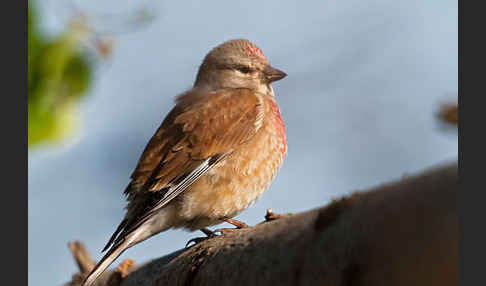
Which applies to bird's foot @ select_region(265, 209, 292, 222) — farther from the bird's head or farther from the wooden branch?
the bird's head

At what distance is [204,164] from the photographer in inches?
147

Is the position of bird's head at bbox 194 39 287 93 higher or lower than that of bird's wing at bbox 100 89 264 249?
higher

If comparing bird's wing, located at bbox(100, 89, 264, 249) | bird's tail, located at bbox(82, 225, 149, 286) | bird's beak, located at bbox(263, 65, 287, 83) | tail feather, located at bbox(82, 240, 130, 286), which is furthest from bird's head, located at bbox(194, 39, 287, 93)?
tail feather, located at bbox(82, 240, 130, 286)

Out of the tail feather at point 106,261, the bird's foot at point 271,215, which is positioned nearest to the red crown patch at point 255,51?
the tail feather at point 106,261

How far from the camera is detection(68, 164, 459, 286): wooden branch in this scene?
1656 millimetres

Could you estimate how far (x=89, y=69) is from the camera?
8.80 ft

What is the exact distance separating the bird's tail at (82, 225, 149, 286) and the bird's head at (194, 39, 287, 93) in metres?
1.63

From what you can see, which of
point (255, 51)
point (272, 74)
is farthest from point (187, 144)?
point (255, 51)

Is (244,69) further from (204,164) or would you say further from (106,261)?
(106,261)

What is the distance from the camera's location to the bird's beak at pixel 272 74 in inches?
175

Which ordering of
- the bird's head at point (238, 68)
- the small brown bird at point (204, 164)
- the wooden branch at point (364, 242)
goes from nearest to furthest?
the wooden branch at point (364, 242), the small brown bird at point (204, 164), the bird's head at point (238, 68)

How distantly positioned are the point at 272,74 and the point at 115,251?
192cm

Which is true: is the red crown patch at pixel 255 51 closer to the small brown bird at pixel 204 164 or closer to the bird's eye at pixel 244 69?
the bird's eye at pixel 244 69

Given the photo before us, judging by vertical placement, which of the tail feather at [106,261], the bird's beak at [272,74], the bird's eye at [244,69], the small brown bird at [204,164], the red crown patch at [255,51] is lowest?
the tail feather at [106,261]
